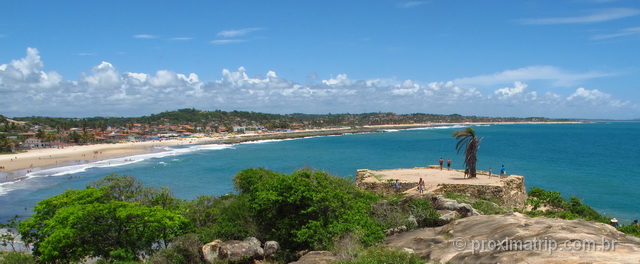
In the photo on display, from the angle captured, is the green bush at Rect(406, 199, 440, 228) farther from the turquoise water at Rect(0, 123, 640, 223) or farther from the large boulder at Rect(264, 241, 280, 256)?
the turquoise water at Rect(0, 123, 640, 223)

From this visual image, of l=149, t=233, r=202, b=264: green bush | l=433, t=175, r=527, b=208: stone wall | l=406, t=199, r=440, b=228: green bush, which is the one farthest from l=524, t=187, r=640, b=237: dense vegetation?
l=149, t=233, r=202, b=264: green bush

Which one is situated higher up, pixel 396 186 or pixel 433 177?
pixel 433 177

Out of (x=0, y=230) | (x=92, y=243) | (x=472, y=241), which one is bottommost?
(x=0, y=230)

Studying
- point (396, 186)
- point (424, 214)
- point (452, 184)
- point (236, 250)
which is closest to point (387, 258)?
point (424, 214)

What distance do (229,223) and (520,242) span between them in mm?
9265

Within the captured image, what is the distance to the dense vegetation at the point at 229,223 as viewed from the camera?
494 inches

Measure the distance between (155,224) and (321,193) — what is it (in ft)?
17.8

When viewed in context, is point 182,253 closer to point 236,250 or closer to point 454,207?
point 236,250

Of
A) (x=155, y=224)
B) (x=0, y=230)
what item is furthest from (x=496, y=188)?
(x=0, y=230)

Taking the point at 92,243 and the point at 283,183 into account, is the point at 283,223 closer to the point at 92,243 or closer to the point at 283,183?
the point at 283,183

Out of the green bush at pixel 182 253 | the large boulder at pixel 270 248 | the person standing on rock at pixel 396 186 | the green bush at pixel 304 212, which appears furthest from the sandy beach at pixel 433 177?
the green bush at pixel 182 253

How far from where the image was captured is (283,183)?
561 inches

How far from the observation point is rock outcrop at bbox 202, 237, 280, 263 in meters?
12.2

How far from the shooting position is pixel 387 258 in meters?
9.21
